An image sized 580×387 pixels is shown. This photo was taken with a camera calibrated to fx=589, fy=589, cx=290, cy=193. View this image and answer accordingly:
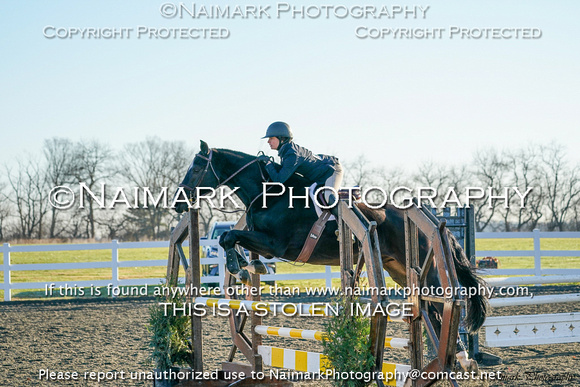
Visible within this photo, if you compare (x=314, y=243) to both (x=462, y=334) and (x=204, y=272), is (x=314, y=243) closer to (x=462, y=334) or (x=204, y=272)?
(x=462, y=334)

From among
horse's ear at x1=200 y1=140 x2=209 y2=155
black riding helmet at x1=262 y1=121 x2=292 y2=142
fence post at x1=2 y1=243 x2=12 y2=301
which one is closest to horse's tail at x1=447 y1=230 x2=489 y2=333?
black riding helmet at x1=262 y1=121 x2=292 y2=142

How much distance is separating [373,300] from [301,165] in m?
1.87

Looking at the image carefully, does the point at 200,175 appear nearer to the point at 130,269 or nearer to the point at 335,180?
the point at 335,180

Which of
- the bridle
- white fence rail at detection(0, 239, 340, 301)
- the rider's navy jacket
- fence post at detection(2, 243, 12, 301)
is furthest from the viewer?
fence post at detection(2, 243, 12, 301)

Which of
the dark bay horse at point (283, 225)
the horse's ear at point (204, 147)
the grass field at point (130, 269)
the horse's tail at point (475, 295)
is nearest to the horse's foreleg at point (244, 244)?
the dark bay horse at point (283, 225)

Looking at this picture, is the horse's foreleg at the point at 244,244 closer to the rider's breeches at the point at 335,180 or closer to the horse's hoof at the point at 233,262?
the horse's hoof at the point at 233,262

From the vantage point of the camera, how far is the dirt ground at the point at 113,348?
586 cm

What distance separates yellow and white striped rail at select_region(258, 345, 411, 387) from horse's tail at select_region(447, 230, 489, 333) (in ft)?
3.35

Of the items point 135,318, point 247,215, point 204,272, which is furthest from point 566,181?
point 247,215

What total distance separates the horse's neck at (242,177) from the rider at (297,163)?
239mm

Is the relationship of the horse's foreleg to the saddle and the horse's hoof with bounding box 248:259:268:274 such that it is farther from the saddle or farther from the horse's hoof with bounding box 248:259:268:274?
the saddle

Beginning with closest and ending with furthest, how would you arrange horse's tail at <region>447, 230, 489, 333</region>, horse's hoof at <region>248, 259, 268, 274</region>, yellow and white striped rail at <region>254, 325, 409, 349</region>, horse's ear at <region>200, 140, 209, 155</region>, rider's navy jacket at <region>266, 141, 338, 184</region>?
yellow and white striped rail at <region>254, 325, 409, 349</region> → horse's tail at <region>447, 230, 489, 333</region> → horse's hoof at <region>248, 259, 268, 274</region> → rider's navy jacket at <region>266, 141, 338, 184</region> → horse's ear at <region>200, 140, 209, 155</region>

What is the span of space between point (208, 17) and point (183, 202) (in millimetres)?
2350

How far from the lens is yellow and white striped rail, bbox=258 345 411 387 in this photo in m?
4.45
